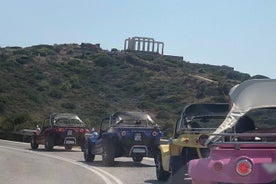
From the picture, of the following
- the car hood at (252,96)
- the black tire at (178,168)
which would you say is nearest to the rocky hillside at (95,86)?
the black tire at (178,168)

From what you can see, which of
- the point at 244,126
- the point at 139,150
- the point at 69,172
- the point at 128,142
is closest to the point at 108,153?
the point at 128,142

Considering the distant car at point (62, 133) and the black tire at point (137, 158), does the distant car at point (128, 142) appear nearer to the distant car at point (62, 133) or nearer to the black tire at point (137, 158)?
the black tire at point (137, 158)

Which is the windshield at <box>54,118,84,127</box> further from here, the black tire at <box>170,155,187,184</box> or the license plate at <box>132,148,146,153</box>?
the black tire at <box>170,155,187,184</box>

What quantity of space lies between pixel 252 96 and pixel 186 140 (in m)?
4.28

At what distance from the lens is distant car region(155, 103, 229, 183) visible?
12.0 metres

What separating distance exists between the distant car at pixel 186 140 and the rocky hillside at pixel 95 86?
97.4 ft

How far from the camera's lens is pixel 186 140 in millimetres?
12016

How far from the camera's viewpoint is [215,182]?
23.1 feet

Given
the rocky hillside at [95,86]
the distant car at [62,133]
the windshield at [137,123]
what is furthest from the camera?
the rocky hillside at [95,86]

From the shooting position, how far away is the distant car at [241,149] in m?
6.83

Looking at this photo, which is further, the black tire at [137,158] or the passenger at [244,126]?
the black tire at [137,158]

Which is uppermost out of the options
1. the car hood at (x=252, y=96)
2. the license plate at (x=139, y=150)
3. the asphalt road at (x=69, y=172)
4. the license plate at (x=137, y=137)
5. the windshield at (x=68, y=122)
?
the car hood at (x=252, y=96)

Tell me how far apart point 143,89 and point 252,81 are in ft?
179

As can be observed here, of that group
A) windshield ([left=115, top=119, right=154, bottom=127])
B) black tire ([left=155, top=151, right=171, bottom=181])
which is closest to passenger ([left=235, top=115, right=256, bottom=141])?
black tire ([left=155, top=151, right=171, bottom=181])
